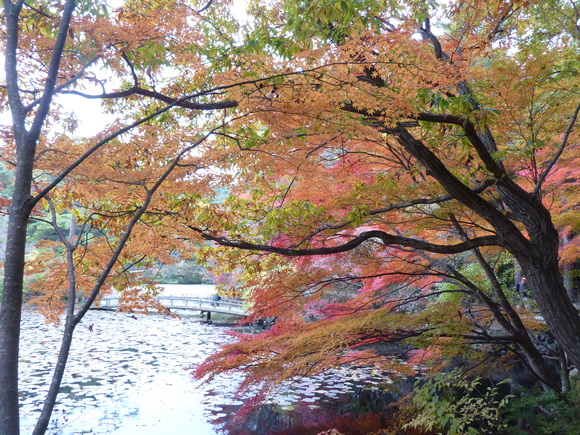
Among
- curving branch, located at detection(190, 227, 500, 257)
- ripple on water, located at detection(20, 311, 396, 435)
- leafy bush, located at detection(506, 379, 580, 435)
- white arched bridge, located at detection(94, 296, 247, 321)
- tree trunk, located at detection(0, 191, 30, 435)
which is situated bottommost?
ripple on water, located at detection(20, 311, 396, 435)

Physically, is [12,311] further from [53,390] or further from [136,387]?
[136,387]

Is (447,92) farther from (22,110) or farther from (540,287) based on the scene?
(22,110)

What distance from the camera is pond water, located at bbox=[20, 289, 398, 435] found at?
723cm

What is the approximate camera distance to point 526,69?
3.45 m

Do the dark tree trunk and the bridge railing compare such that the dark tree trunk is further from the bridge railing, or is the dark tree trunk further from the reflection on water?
the bridge railing

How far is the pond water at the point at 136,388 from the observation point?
23.7 feet

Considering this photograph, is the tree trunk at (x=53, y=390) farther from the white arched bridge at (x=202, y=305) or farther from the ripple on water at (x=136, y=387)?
the white arched bridge at (x=202, y=305)

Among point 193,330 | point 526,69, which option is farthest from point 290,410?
point 193,330

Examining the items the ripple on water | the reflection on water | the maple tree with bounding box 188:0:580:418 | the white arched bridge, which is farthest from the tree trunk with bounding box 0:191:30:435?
the white arched bridge

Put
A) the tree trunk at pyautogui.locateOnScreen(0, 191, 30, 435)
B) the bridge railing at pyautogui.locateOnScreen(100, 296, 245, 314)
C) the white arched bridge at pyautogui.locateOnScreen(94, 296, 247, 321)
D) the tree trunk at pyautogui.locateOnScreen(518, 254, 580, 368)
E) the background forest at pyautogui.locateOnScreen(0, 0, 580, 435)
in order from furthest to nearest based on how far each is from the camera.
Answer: the bridge railing at pyautogui.locateOnScreen(100, 296, 245, 314), the white arched bridge at pyautogui.locateOnScreen(94, 296, 247, 321), the tree trunk at pyautogui.locateOnScreen(518, 254, 580, 368), the background forest at pyautogui.locateOnScreen(0, 0, 580, 435), the tree trunk at pyautogui.locateOnScreen(0, 191, 30, 435)

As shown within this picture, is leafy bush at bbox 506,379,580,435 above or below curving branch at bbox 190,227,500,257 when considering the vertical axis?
below

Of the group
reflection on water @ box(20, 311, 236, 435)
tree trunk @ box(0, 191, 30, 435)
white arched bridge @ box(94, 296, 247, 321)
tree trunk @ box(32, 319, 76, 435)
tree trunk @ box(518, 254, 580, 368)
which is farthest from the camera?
white arched bridge @ box(94, 296, 247, 321)

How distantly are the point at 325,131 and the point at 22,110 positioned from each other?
2002mm

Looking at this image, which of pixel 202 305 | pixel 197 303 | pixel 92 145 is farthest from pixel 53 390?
pixel 197 303
